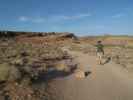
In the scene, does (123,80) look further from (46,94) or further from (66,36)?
(66,36)

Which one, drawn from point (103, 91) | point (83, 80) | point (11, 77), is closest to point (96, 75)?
point (83, 80)

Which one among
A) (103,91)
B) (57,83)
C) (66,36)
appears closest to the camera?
(103,91)

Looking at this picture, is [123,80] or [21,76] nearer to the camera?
[21,76]

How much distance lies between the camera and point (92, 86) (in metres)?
12.0

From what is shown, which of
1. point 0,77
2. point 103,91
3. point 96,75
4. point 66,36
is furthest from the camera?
point 66,36

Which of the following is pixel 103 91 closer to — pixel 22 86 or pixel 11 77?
pixel 22 86

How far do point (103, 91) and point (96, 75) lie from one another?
4.35 metres

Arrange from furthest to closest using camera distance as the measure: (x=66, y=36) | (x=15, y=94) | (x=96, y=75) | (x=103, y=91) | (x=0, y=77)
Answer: (x=66, y=36)
(x=96, y=75)
(x=0, y=77)
(x=103, y=91)
(x=15, y=94)

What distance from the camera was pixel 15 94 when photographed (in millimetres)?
9836

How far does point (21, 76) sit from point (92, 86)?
3.37 m

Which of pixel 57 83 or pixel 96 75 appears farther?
pixel 96 75

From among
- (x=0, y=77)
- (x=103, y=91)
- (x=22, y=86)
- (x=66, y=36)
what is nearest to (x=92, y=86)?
(x=103, y=91)

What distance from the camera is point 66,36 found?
379ft

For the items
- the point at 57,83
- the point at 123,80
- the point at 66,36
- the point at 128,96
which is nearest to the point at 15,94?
the point at 57,83
